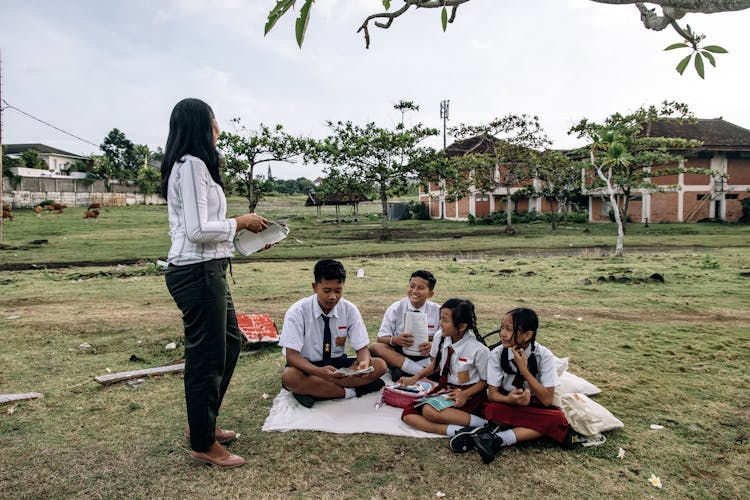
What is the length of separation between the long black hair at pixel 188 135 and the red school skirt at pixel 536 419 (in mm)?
2645

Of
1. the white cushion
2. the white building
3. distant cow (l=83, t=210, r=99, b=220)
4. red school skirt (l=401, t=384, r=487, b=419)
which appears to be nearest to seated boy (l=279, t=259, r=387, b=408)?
red school skirt (l=401, t=384, r=487, b=419)

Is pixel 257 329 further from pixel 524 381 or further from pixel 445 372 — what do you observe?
pixel 524 381

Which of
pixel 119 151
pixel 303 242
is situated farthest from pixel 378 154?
pixel 119 151

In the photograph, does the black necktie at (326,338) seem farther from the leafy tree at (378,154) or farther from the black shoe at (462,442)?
the leafy tree at (378,154)

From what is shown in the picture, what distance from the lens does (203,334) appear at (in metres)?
3.15

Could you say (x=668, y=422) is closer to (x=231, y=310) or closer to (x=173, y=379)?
(x=231, y=310)

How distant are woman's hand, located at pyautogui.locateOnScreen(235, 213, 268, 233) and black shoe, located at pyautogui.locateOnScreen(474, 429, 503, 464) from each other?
203 centimetres

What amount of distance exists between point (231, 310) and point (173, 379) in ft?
6.94

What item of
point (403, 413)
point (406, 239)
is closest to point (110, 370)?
point (403, 413)

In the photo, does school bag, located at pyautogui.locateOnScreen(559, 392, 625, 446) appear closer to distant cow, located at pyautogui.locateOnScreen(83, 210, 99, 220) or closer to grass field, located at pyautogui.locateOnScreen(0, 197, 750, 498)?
grass field, located at pyautogui.locateOnScreen(0, 197, 750, 498)

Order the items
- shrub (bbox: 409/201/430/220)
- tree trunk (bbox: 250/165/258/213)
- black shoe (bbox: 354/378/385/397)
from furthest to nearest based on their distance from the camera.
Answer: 1. shrub (bbox: 409/201/430/220)
2. tree trunk (bbox: 250/165/258/213)
3. black shoe (bbox: 354/378/385/397)

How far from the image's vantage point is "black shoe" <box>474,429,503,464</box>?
3.41 m

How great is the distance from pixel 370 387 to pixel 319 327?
0.76 metres

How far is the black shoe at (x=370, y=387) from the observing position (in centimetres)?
470
